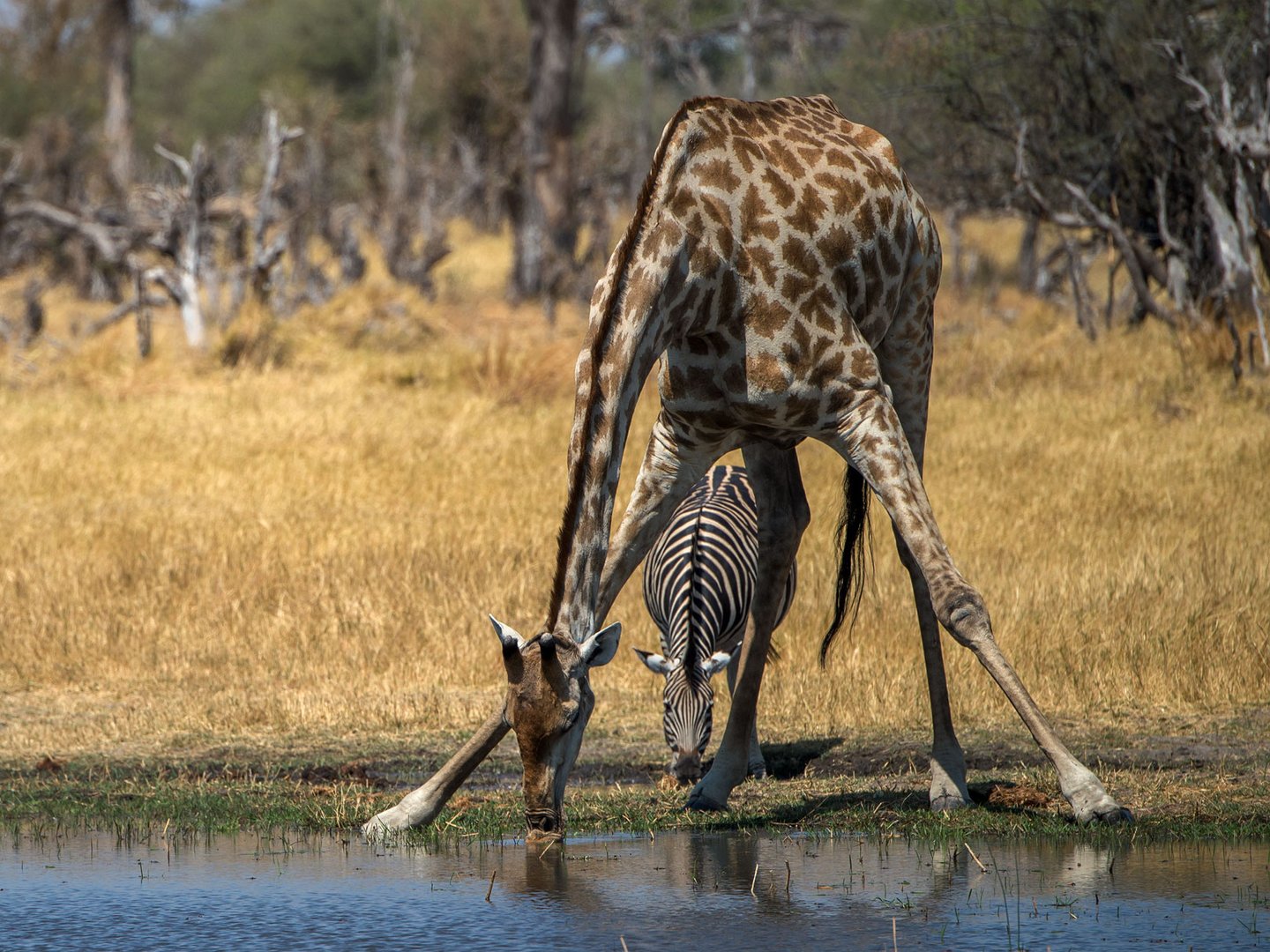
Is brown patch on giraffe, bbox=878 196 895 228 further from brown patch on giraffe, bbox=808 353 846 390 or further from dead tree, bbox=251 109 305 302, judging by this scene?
dead tree, bbox=251 109 305 302

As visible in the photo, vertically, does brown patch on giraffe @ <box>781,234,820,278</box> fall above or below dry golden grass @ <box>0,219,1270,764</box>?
above

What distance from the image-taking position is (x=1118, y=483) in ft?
35.9

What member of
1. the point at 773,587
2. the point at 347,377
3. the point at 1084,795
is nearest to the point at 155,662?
the point at 773,587

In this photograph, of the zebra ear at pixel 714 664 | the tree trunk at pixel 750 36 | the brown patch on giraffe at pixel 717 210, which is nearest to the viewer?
the brown patch on giraffe at pixel 717 210

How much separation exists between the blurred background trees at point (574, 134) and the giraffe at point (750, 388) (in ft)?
29.9

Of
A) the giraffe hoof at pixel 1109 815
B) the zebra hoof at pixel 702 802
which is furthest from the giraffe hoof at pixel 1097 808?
the zebra hoof at pixel 702 802

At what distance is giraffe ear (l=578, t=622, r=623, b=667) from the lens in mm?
4301

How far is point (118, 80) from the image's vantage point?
31250 millimetres

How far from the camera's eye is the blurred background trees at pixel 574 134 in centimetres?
1591

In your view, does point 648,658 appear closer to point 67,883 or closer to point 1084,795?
point 1084,795

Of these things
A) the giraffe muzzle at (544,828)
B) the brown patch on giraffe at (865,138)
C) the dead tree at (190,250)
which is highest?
the dead tree at (190,250)

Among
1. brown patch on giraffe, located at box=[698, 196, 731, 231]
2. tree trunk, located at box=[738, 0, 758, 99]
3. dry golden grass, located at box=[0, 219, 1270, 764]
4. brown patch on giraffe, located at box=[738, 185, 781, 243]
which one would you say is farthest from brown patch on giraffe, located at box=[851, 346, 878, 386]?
tree trunk, located at box=[738, 0, 758, 99]

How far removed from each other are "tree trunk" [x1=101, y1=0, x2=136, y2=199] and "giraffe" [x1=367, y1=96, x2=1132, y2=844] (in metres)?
25.0

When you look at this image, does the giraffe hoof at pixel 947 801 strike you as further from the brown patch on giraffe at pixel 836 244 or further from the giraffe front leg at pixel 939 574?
the brown patch on giraffe at pixel 836 244
